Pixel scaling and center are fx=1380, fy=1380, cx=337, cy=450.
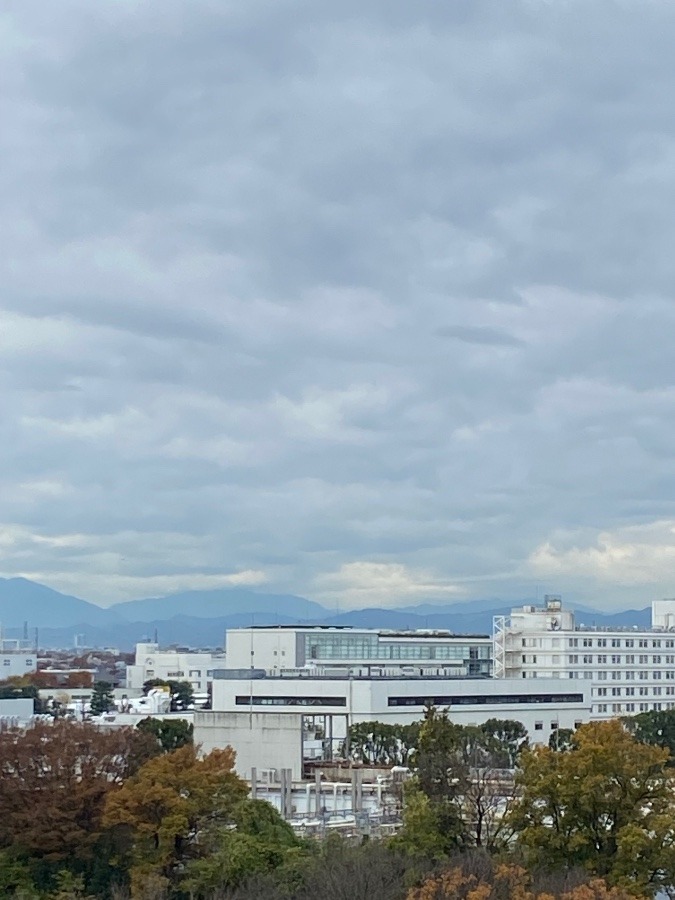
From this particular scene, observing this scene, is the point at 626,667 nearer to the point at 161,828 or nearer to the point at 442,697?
the point at 442,697

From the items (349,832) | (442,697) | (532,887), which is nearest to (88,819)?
(349,832)

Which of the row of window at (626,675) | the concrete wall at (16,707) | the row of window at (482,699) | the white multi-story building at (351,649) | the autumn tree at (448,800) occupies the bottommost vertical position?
the autumn tree at (448,800)

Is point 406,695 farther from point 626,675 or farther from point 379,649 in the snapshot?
point 379,649

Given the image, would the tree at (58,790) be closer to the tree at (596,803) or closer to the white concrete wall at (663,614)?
the tree at (596,803)

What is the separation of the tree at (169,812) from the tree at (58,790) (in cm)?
124

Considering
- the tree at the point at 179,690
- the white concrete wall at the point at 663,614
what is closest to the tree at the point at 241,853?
the tree at the point at 179,690

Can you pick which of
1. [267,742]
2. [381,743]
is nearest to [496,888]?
[267,742]

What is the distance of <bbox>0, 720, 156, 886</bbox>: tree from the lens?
3619 cm

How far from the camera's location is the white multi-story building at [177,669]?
16162cm

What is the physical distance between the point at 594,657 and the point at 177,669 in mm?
69434

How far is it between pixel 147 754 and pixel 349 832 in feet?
20.9

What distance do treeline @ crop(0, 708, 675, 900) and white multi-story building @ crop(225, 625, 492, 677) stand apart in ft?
247

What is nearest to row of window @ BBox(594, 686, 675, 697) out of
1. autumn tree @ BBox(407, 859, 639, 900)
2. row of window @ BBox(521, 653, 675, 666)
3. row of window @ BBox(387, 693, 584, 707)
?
row of window @ BBox(521, 653, 675, 666)

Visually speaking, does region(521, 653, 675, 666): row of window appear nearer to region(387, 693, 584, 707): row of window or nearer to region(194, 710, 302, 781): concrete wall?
region(387, 693, 584, 707): row of window
